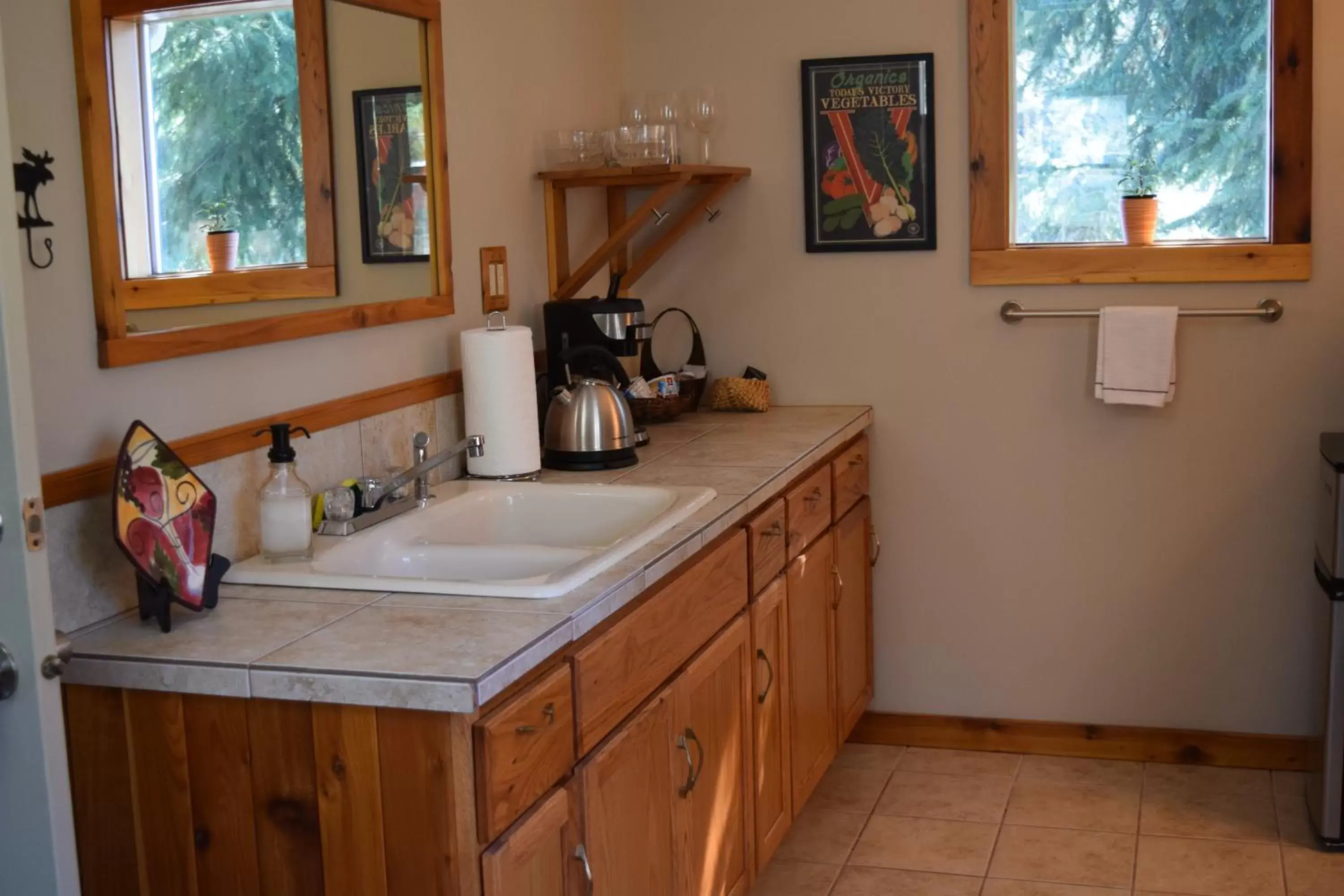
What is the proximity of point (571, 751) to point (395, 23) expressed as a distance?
4.79 ft

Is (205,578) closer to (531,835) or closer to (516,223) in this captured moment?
(531,835)

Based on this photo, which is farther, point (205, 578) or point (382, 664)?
point (205, 578)

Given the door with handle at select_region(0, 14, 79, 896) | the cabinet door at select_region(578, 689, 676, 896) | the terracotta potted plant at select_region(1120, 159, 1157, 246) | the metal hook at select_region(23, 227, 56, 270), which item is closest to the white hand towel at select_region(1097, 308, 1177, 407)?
the terracotta potted plant at select_region(1120, 159, 1157, 246)

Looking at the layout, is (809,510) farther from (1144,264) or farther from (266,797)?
(266,797)

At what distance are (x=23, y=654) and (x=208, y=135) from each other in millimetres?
927

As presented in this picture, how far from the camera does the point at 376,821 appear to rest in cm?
164

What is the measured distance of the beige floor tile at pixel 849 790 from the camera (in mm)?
3482

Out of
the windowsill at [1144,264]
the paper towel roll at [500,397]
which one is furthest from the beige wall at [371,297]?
the windowsill at [1144,264]


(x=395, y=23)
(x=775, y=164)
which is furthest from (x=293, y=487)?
(x=775, y=164)

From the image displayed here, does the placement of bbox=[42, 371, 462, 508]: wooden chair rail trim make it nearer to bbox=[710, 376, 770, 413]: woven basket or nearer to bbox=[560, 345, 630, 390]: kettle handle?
bbox=[560, 345, 630, 390]: kettle handle

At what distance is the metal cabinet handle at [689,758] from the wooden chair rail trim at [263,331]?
0.89m

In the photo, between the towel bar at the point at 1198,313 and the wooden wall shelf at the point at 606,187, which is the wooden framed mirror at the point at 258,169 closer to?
the wooden wall shelf at the point at 606,187

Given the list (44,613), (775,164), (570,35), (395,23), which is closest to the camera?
(44,613)

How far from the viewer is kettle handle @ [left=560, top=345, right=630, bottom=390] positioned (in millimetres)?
2998
